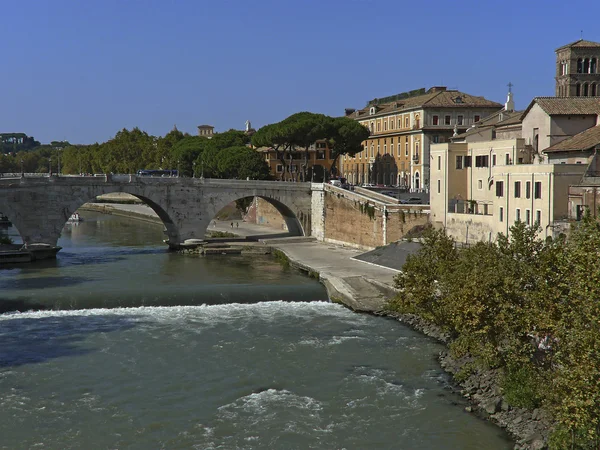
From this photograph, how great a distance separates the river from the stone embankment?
56cm

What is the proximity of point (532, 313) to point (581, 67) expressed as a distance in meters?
42.2

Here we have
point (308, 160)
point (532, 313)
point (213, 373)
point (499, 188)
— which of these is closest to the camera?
point (532, 313)

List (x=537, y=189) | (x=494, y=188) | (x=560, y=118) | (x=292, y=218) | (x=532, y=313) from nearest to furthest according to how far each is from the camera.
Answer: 1. (x=532, y=313)
2. (x=537, y=189)
3. (x=494, y=188)
4. (x=560, y=118)
5. (x=292, y=218)

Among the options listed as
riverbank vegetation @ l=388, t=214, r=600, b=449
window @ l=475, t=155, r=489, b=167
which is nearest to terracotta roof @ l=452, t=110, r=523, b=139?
window @ l=475, t=155, r=489, b=167

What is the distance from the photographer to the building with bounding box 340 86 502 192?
72.3 m

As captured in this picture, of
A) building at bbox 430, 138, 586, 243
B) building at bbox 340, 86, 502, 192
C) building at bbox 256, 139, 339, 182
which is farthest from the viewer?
building at bbox 256, 139, 339, 182

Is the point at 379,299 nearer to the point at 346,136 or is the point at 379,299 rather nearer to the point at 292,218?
the point at 292,218

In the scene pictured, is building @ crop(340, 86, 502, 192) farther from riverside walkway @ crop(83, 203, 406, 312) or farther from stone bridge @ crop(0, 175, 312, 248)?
riverside walkway @ crop(83, 203, 406, 312)

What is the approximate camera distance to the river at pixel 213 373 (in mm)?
21562

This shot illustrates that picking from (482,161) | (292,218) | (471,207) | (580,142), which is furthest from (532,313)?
(292,218)

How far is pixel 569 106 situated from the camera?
43750 millimetres

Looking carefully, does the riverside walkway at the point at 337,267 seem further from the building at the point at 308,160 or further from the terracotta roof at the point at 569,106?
the building at the point at 308,160

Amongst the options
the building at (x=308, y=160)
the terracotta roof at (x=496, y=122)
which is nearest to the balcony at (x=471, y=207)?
the terracotta roof at (x=496, y=122)

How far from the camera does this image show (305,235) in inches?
2466
